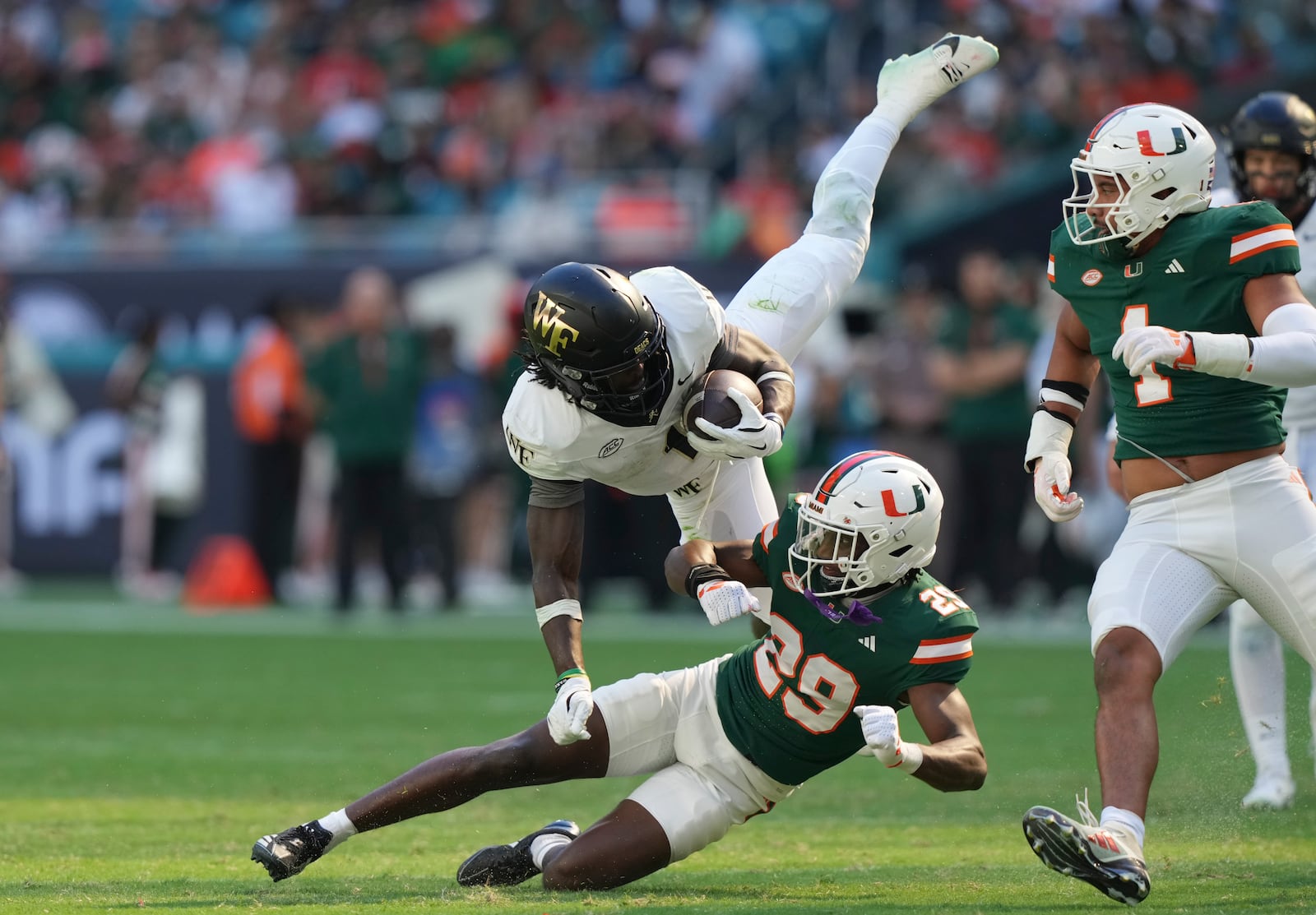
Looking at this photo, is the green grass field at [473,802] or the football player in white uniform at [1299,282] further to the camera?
the football player in white uniform at [1299,282]

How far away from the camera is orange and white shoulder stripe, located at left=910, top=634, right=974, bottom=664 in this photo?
463cm

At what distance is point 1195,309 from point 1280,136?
1.62m

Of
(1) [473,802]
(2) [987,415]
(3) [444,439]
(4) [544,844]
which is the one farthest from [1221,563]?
(3) [444,439]

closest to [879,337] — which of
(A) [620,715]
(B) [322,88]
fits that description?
(B) [322,88]

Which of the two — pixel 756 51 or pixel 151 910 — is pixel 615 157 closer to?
pixel 756 51

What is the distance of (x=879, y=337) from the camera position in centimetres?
Result: 1308

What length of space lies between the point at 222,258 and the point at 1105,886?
1202 cm

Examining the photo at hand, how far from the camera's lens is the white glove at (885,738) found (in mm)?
4113

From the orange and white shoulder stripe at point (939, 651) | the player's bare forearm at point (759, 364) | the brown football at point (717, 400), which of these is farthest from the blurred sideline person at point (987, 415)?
the orange and white shoulder stripe at point (939, 651)

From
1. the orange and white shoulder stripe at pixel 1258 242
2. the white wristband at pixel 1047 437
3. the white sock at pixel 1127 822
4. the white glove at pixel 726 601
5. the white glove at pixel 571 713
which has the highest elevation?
the orange and white shoulder stripe at pixel 1258 242

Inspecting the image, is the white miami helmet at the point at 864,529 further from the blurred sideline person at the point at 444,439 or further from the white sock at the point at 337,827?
the blurred sideline person at the point at 444,439

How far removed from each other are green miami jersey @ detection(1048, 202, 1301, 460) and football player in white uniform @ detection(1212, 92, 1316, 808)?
4.26 ft

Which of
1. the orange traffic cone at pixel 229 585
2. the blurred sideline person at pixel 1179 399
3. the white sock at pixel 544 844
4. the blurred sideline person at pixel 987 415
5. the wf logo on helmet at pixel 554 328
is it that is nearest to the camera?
the blurred sideline person at pixel 1179 399

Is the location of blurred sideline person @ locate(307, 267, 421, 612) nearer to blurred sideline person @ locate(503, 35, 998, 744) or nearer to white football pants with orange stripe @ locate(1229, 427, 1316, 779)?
blurred sideline person @ locate(503, 35, 998, 744)
